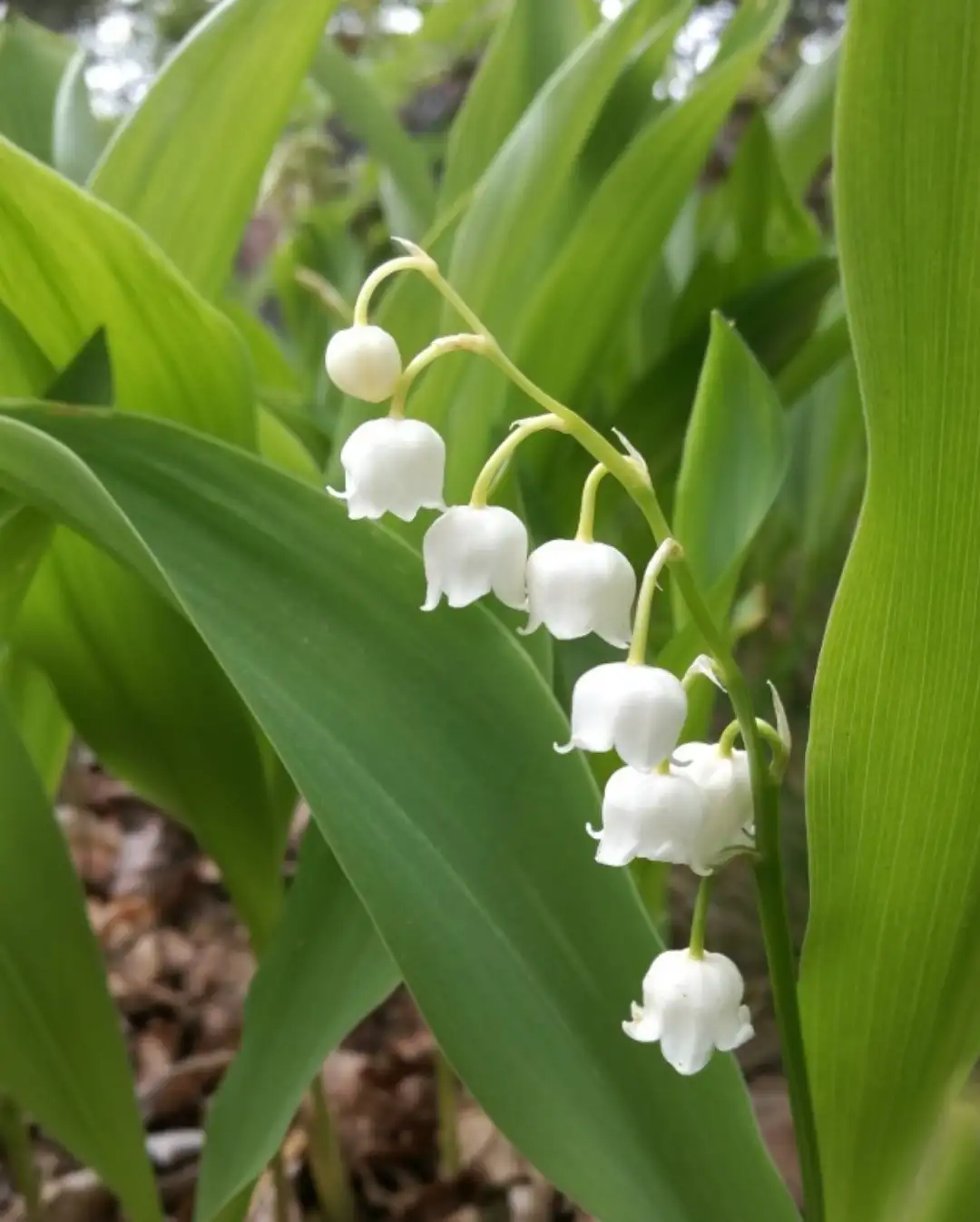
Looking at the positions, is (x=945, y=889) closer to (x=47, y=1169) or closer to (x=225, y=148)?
(x=225, y=148)

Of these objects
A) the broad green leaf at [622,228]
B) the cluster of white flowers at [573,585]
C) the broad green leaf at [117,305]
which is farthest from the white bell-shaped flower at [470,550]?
→ the broad green leaf at [622,228]

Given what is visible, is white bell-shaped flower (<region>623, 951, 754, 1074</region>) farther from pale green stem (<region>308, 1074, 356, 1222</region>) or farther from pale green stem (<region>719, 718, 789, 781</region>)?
pale green stem (<region>308, 1074, 356, 1222</region>)

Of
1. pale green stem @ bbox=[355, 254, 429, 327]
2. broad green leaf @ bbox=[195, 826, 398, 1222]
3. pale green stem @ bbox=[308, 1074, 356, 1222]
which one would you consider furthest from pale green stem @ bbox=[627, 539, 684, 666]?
pale green stem @ bbox=[308, 1074, 356, 1222]

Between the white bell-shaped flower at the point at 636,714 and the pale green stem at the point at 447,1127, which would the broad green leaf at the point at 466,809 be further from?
the pale green stem at the point at 447,1127

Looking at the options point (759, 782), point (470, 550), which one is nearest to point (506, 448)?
point (470, 550)

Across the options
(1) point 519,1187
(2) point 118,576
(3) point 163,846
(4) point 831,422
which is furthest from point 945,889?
(3) point 163,846
